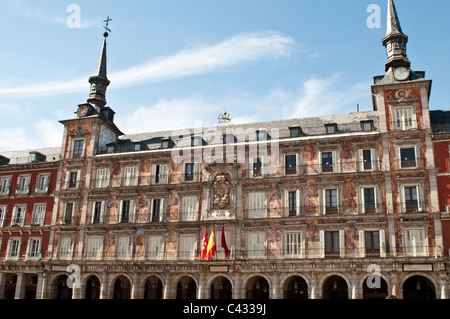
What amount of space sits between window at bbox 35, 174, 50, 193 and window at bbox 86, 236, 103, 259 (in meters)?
8.34

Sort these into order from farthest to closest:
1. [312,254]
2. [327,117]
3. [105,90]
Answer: [105,90]
[327,117]
[312,254]

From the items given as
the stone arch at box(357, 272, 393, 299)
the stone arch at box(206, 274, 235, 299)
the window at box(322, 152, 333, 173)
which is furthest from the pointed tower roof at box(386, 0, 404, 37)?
the stone arch at box(206, 274, 235, 299)

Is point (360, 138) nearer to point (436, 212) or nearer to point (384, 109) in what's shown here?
point (384, 109)

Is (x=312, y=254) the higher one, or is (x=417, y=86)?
(x=417, y=86)

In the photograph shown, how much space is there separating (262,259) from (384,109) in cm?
1683

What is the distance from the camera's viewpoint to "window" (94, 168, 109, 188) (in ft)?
146

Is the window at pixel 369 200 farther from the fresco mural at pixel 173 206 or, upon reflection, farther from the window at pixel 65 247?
the window at pixel 65 247

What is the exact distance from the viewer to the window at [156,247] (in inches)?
1586

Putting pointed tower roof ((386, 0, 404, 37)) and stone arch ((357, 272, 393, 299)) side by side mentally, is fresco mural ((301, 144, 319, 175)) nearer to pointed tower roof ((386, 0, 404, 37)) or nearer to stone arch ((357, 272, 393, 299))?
stone arch ((357, 272, 393, 299))

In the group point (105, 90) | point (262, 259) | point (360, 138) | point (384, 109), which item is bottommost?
point (262, 259)

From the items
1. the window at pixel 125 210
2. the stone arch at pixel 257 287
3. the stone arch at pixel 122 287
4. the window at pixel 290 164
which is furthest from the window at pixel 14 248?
the window at pixel 290 164

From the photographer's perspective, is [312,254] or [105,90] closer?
[312,254]
